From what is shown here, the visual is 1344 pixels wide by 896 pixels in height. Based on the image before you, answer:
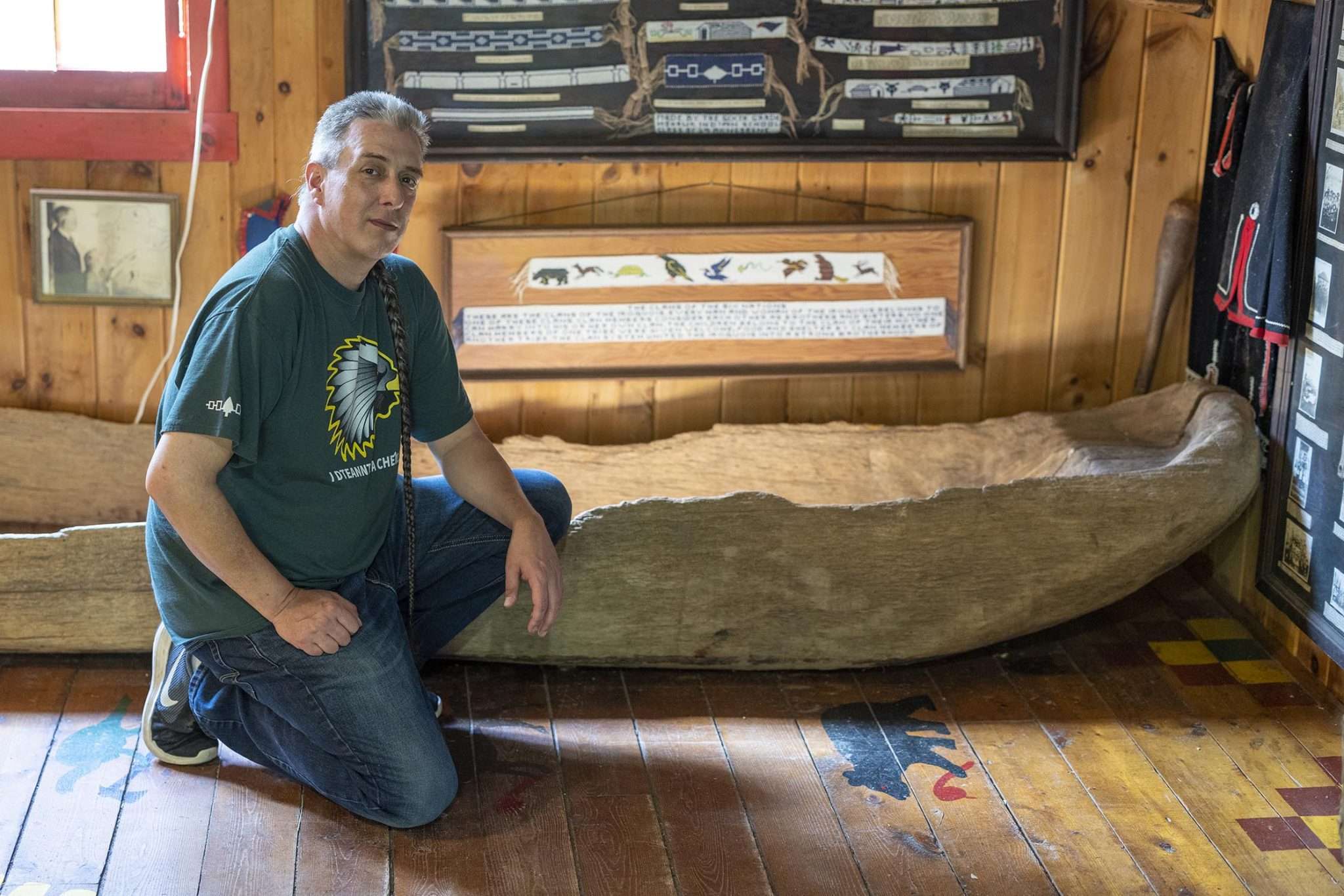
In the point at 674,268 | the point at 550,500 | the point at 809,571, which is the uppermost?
the point at 674,268

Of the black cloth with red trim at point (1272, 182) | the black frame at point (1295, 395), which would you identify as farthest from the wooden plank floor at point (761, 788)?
the black cloth with red trim at point (1272, 182)

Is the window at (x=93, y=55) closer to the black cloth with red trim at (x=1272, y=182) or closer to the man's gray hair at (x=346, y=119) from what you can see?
the man's gray hair at (x=346, y=119)

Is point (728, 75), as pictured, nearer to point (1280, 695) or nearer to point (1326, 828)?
point (1280, 695)

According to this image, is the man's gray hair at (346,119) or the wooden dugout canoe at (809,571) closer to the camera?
the man's gray hair at (346,119)

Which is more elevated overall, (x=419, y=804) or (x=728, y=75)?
(x=728, y=75)

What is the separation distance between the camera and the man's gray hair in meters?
2.38

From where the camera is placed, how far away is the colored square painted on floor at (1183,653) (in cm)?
→ 314

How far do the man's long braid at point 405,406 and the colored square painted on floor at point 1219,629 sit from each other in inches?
67.2

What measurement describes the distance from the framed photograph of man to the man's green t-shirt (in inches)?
44.2

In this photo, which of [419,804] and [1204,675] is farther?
[1204,675]

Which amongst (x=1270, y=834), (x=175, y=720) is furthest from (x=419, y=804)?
(x=1270, y=834)

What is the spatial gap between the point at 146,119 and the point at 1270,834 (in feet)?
8.93

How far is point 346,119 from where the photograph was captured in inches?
93.7

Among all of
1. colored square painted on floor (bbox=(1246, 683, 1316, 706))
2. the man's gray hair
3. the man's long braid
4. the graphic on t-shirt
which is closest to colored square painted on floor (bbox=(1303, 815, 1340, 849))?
colored square painted on floor (bbox=(1246, 683, 1316, 706))
